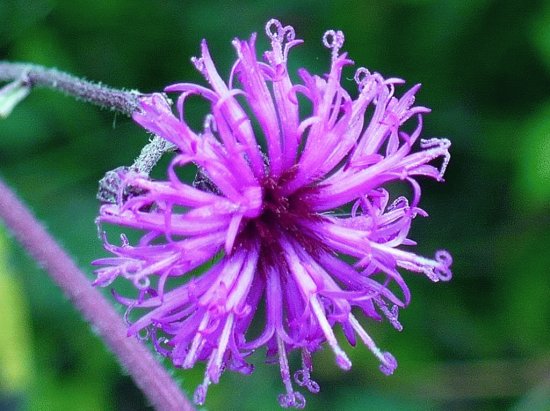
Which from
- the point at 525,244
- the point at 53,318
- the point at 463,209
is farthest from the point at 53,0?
the point at 525,244

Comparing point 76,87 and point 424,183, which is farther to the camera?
point 424,183

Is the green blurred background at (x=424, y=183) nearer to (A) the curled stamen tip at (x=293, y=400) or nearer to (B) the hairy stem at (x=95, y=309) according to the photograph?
(B) the hairy stem at (x=95, y=309)

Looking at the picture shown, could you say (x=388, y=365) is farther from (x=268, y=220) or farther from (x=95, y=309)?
(x=95, y=309)

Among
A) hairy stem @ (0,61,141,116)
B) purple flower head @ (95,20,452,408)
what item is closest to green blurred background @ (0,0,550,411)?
hairy stem @ (0,61,141,116)

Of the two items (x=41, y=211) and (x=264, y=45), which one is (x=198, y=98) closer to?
(x=264, y=45)

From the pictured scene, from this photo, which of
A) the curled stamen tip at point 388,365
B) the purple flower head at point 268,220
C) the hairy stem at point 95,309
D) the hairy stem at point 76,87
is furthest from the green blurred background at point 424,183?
the purple flower head at point 268,220

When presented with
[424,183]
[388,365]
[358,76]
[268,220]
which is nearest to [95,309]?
[268,220]
